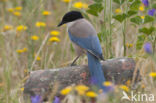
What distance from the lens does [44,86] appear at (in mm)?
3316

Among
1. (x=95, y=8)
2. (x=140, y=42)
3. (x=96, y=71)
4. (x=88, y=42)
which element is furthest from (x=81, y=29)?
(x=140, y=42)

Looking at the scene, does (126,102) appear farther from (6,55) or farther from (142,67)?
(6,55)

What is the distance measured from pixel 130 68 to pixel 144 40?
807 millimetres

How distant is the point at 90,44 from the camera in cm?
365

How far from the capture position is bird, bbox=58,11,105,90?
3.37m

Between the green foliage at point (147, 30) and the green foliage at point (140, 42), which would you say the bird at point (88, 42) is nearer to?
the green foliage at point (147, 30)

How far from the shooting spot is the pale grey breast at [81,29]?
375 centimetres

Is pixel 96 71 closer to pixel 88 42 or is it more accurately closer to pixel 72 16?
pixel 88 42

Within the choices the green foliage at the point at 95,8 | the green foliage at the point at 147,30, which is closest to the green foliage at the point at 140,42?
the green foliage at the point at 147,30

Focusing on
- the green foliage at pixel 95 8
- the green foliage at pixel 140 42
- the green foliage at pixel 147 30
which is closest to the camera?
the green foliage at pixel 147 30

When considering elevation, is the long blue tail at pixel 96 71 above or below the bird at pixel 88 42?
below

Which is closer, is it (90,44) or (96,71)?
(96,71)

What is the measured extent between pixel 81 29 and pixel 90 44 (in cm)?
27

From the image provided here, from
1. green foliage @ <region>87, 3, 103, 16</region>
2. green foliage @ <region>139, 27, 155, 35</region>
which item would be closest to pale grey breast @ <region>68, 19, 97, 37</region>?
green foliage @ <region>87, 3, 103, 16</region>
